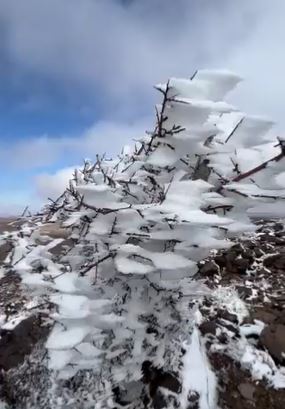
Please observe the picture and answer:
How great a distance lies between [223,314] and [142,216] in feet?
9.79

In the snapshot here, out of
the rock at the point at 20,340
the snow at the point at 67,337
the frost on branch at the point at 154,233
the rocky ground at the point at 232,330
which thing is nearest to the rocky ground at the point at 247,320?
the rocky ground at the point at 232,330

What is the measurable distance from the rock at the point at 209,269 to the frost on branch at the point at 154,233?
7.56ft

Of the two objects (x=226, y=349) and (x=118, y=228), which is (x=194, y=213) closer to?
(x=118, y=228)

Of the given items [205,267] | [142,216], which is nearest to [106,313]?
[142,216]

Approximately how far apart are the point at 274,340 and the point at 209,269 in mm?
1838

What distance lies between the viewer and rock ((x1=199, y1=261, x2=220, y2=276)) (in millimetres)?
6805

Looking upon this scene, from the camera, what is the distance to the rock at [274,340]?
5105mm

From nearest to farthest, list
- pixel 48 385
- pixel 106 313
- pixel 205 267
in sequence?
pixel 106 313 < pixel 48 385 < pixel 205 267

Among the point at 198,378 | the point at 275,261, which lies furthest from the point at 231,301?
the point at 198,378

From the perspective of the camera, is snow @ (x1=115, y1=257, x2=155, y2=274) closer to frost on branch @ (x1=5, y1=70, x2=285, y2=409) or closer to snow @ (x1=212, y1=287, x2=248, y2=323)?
frost on branch @ (x1=5, y1=70, x2=285, y2=409)

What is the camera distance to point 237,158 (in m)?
3.60

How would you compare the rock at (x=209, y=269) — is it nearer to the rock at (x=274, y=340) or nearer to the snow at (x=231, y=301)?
the snow at (x=231, y=301)

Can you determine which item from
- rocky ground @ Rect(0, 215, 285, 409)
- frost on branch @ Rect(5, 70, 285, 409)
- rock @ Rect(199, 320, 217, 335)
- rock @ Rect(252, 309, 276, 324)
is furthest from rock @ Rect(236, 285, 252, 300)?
frost on branch @ Rect(5, 70, 285, 409)

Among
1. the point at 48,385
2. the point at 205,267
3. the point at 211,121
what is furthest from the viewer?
the point at 205,267
